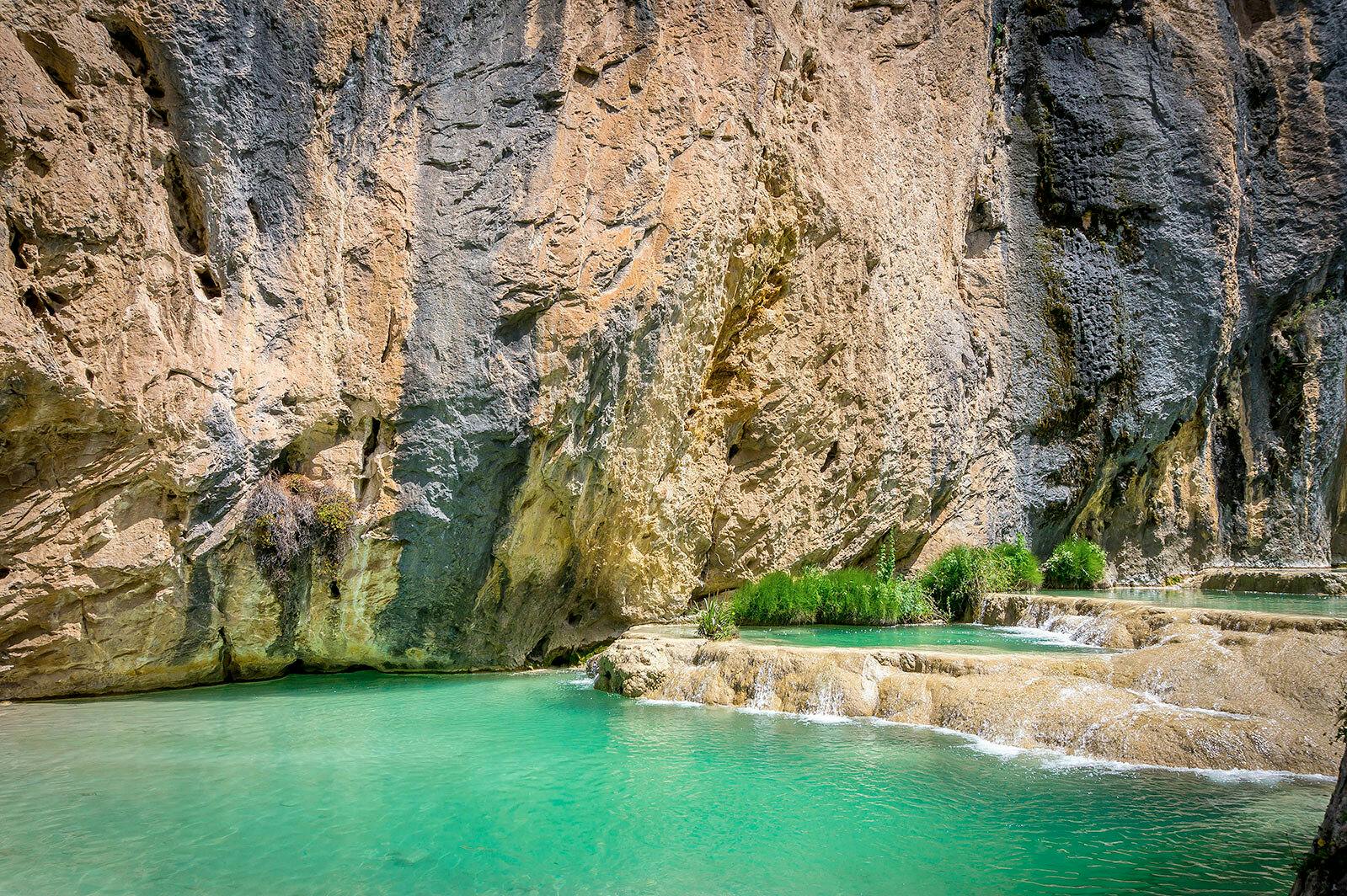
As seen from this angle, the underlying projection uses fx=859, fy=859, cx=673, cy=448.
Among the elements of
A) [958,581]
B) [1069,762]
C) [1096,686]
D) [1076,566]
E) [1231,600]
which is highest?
[1076,566]

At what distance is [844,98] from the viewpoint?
16.8 meters

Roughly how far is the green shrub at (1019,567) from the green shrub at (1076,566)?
1.75 metres

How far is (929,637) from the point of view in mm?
13219

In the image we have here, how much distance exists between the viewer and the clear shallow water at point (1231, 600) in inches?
571

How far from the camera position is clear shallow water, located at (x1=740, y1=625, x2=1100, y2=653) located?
1130 centimetres

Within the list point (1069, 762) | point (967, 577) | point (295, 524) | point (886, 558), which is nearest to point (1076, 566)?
point (967, 577)

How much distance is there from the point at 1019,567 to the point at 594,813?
1599cm

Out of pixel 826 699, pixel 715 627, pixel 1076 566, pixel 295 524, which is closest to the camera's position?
pixel 826 699

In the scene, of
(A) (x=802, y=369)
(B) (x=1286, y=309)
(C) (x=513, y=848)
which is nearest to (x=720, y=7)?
(A) (x=802, y=369)

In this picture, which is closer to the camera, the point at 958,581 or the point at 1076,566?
the point at 958,581

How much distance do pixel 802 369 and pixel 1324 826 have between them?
13153 millimetres

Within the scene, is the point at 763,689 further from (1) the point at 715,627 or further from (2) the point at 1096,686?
(2) the point at 1096,686

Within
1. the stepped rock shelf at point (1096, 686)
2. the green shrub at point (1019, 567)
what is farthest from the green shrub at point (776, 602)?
the green shrub at point (1019, 567)

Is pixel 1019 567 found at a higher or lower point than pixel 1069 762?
higher
